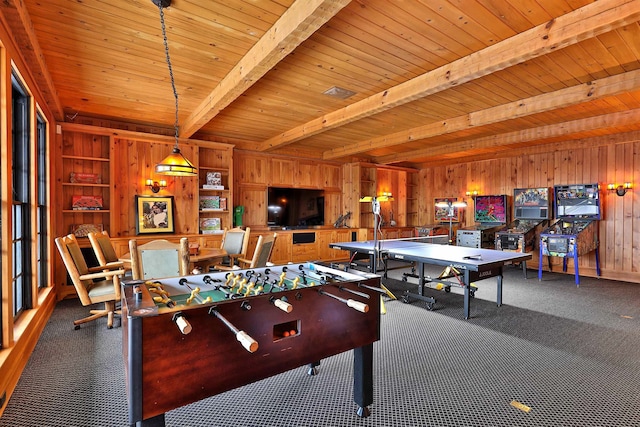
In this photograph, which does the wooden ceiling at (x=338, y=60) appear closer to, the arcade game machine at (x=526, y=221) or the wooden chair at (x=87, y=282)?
the wooden chair at (x=87, y=282)

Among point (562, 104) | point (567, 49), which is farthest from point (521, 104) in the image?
point (567, 49)

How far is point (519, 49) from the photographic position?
2.61 meters

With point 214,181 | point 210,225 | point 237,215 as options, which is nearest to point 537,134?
point 237,215

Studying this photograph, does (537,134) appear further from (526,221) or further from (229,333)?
(229,333)

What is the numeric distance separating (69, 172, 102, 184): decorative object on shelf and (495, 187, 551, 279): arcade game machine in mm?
7502

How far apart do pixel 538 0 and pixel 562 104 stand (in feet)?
7.09

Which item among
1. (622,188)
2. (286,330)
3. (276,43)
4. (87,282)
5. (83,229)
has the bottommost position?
(87,282)

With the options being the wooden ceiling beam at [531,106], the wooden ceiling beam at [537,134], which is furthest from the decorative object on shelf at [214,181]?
the wooden ceiling beam at [537,134]

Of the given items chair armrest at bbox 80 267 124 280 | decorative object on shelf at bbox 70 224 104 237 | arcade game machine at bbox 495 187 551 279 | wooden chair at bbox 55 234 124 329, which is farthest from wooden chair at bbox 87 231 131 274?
arcade game machine at bbox 495 187 551 279

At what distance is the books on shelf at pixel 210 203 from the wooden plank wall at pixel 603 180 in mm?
6389

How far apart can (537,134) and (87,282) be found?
23.0ft

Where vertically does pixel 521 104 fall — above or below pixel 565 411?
above

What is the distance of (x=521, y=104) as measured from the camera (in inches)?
165

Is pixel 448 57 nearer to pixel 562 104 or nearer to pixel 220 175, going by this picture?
pixel 562 104
